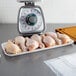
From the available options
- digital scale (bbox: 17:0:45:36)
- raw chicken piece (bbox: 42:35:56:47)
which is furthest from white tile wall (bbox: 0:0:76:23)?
raw chicken piece (bbox: 42:35:56:47)

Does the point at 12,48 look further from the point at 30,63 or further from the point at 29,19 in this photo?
the point at 29,19

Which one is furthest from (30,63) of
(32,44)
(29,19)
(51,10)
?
(51,10)

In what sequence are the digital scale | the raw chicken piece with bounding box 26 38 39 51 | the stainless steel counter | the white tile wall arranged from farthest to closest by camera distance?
the white tile wall → the digital scale → the raw chicken piece with bounding box 26 38 39 51 → the stainless steel counter

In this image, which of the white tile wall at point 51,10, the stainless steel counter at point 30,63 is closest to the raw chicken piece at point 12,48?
the stainless steel counter at point 30,63

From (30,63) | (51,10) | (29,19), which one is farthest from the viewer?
(51,10)

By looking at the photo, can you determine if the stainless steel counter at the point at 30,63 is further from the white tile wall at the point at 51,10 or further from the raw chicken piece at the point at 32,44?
the white tile wall at the point at 51,10

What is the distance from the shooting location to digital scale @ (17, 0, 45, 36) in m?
0.88

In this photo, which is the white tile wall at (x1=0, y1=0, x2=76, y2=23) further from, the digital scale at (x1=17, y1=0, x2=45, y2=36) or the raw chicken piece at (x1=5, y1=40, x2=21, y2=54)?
the raw chicken piece at (x1=5, y1=40, x2=21, y2=54)

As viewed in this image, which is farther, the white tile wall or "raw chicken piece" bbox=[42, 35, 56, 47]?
the white tile wall

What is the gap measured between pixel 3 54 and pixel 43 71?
19 cm

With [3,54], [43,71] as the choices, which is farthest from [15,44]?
[43,71]

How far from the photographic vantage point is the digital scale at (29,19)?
876 mm

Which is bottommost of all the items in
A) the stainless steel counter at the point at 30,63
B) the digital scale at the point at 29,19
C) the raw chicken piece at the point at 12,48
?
the stainless steel counter at the point at 30,63

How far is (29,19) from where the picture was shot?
872mm
